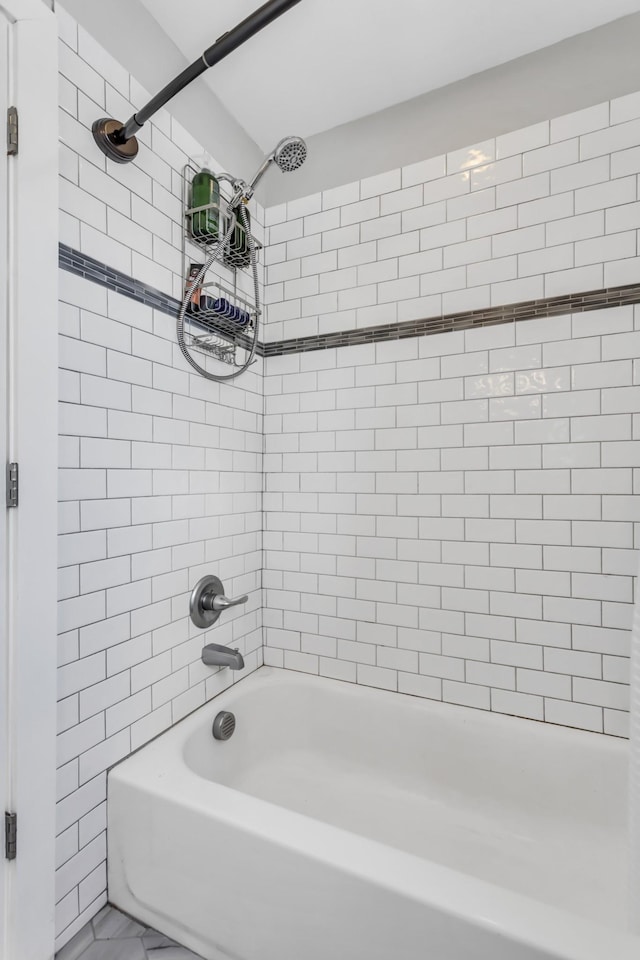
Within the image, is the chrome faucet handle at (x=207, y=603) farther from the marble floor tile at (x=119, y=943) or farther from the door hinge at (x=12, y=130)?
the door hinge at (x=12, y=130)

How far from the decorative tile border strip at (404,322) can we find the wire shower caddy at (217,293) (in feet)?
0.33

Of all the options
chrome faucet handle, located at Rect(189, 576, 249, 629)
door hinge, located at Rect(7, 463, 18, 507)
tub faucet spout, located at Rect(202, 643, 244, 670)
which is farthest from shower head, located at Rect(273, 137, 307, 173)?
tub faucet spout, located at Rect(202, 643, 244, 670)

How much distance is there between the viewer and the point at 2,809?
102 centimetres

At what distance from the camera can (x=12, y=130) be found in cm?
102


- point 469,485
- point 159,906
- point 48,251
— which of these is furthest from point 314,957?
point 48,251

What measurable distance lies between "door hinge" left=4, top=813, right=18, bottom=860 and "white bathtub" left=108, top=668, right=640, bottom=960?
27 cm

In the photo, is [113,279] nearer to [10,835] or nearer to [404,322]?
[404,322]

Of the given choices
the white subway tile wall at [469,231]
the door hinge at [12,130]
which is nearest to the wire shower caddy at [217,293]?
the white subway tile wall at [469,231]

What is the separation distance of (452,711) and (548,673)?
1.15 ft

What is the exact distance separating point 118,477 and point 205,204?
0.93 meters

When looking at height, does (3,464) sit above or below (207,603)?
above

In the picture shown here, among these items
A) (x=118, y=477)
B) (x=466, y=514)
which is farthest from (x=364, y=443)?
(x=118, y=477)

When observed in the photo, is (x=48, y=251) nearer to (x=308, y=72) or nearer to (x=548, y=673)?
(x=308, y=72)

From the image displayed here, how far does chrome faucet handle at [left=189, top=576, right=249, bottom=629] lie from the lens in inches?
62.7
